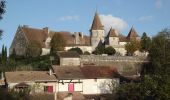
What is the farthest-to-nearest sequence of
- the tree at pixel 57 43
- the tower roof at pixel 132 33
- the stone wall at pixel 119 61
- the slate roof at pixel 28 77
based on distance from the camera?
the tower roof at pixel 132 33 < the tree at pixel 57 43 < the stone wall at pixel 119 61 < the slate roof at pixel 28 77

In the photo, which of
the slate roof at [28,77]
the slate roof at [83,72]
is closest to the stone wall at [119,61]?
the slate roof at [83,72]

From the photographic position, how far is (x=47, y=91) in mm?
50656

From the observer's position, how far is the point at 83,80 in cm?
5325

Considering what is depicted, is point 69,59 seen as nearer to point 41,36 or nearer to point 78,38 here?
point 41,36

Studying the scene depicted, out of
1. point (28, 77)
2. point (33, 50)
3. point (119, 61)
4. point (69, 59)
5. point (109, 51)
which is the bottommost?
point (28, 77)

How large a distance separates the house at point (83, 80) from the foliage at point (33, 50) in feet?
101

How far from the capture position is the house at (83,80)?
52531 mm

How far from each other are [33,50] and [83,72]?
33.5 meters

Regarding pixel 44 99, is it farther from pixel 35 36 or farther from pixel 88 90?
pixel 35 36

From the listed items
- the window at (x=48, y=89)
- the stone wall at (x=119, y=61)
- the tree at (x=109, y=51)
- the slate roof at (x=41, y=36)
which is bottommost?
the window at (x=48, y=89)

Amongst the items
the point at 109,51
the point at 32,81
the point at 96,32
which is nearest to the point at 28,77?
the point at 32,81

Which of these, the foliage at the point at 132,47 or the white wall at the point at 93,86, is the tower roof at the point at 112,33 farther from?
the white wall at the point at 93,86

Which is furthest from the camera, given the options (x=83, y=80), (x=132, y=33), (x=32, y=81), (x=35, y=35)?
(x=132, y=33)

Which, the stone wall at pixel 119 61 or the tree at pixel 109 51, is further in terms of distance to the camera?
the tree at pixel 109 51
